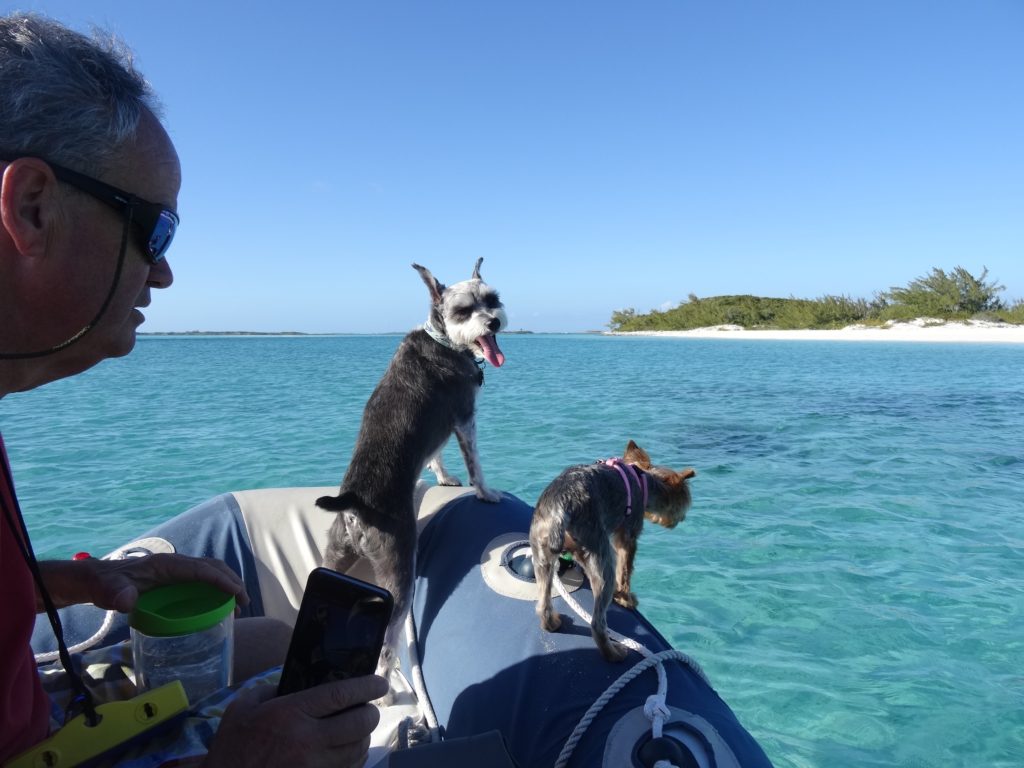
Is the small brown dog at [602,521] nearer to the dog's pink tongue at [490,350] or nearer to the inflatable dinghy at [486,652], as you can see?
the inflatable dinghy at [486,652]

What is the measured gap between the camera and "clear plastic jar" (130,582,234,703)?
5.17 ft

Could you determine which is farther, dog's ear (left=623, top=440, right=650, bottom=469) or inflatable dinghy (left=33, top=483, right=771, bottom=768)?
dog's ear (left=623, top=440, right=650, bottom=469)

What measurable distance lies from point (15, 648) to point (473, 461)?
8.67ft

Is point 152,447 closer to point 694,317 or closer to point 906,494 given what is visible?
point 906,494

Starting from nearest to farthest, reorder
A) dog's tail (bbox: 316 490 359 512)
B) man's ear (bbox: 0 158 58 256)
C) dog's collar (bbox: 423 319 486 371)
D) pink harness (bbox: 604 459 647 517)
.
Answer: man's ear (bbox: 0 158 58 256) < dog's tail (bbox: 316 490 359 512) < pink harness (bbox: 604 459 647 517) < dog's collar (bbox: 423 319 486 371)

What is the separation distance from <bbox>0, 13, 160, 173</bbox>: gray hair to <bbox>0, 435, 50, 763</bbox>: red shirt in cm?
77

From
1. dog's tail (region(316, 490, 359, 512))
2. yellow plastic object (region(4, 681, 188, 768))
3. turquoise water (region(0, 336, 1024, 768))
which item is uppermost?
dog's tail (region(316, 490, 359, 512))

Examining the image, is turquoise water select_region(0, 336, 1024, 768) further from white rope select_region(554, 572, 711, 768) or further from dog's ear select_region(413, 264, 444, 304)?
dog's ear select_region(413, 264, 444, 304)

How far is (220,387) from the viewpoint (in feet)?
70.2

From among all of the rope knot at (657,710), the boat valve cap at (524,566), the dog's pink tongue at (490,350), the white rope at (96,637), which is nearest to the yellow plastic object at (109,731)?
the white rope at (96,637)

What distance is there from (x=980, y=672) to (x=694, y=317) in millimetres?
77596

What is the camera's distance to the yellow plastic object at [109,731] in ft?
3.94

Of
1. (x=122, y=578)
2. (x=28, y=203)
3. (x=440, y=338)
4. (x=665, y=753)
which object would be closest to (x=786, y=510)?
(x=440, y=338)

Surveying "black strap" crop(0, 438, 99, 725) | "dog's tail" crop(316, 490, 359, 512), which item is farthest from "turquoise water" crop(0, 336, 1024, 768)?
"black strap" crop(0, 438, 99, 725)
